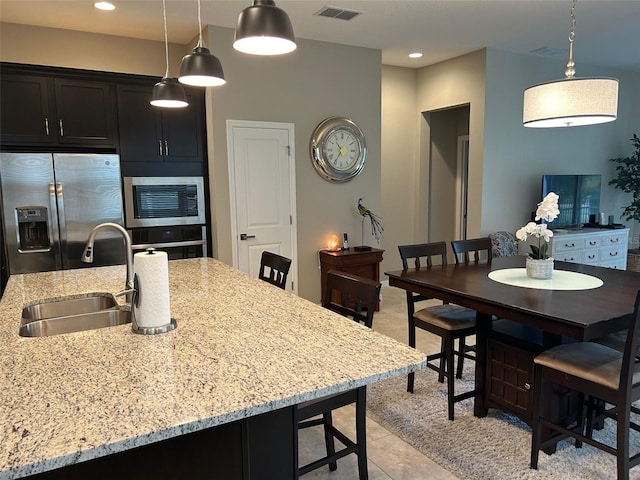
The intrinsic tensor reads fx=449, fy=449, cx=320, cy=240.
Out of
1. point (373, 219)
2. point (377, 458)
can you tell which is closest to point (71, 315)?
point (377, 458)

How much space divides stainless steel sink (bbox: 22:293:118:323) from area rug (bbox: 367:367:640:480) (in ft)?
5.74

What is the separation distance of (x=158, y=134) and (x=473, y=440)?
3802 mm

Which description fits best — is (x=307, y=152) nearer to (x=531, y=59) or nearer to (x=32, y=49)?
(x=32, y=49)

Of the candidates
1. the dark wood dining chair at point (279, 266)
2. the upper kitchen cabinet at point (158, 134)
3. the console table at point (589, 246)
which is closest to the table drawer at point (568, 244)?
the console table at point (589, 246)

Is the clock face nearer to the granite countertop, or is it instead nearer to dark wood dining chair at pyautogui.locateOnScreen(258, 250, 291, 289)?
dark wood dining chair at pyautogui.locateOnScreen(258, 250, 291, 289)

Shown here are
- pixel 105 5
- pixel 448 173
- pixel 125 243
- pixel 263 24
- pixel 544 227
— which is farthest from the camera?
pixel 448 173

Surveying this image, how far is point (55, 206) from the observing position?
3.89 meters

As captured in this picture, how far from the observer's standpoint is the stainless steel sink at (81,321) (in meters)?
1.98

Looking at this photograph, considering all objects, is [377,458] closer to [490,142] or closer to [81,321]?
[81,321]

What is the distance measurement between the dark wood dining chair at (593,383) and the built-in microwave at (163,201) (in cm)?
343

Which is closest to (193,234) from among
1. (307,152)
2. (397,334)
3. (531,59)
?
(307,152)

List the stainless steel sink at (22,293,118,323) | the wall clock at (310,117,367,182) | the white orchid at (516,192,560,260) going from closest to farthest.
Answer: the stainless steel sink at (22,293,118,323), the white orchid at (516,192,560,260), the wall clock at (310,117,367,182)

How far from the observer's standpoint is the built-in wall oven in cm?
430

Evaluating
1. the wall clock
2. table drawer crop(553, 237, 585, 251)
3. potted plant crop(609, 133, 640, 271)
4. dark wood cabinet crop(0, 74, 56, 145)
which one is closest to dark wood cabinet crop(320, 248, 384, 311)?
the wall clock
